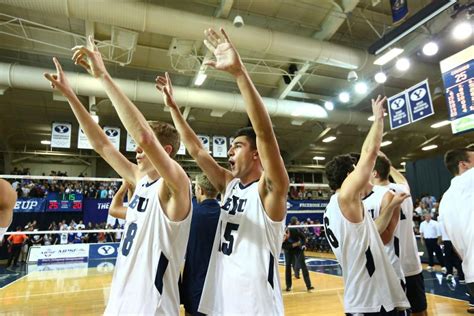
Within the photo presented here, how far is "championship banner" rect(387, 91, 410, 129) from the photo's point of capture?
1031cm

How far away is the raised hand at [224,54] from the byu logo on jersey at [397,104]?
33.2ft

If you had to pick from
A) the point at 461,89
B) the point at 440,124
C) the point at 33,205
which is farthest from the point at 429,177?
the point at 33,205

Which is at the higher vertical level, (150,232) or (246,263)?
(150,232)

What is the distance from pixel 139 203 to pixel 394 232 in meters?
2.47

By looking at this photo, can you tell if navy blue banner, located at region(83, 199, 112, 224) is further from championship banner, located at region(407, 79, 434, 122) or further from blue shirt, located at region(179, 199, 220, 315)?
blue shirt, located at region(179, 199, 220, 315)

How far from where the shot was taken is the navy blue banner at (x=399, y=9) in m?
7.89

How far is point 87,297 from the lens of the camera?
7203 millimetres

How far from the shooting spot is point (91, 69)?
2055 millimetres

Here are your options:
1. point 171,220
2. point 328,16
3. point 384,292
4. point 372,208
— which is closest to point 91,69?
point 171,220

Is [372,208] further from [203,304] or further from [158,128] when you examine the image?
[158,128]

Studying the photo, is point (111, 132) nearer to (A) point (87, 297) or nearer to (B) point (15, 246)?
(B) point (15, 246)

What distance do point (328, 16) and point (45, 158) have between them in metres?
20.9

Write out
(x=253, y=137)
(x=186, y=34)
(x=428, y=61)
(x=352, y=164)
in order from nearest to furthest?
(x=253, y=137) < (x=352, y=164) < (x=186, y=34) < (x=428, y=61)

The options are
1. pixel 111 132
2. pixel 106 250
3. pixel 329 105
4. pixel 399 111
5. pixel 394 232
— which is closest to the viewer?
pixel 394 232
